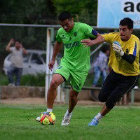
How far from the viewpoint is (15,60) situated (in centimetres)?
2186

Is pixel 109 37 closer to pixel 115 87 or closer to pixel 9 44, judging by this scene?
pixel 115 87

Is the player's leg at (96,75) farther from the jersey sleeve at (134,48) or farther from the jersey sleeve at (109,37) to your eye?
the jersey sleeve at (134,48)

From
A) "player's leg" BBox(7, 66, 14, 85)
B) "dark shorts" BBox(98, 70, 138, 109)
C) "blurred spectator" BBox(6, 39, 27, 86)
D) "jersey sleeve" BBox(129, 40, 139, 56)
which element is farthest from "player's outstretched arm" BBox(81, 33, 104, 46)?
"player's leg" BBox(7, 66, 14, 85)

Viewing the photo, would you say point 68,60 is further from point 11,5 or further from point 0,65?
point 11,5

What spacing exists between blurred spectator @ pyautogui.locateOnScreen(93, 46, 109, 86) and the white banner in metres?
0.90

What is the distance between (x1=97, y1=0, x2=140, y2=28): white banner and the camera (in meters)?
19.7

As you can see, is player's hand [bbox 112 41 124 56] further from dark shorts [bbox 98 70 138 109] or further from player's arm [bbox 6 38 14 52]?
player's arm [bbox 6 38 14 52]

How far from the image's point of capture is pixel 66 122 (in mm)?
12234

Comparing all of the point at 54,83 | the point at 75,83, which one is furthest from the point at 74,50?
the point at 54,83

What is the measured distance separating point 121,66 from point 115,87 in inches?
16.7

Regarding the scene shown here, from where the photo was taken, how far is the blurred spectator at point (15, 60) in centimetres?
2167

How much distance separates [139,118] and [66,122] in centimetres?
295

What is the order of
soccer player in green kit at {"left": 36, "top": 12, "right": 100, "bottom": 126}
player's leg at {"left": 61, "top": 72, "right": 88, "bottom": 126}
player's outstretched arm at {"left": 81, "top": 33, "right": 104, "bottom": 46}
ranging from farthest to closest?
player's leg at {"left": 61, "top": 72, "right": 88, "bottom": 126}, soccer player in green kit at {"left": 36, "top": 12, "right": 100, "bottom": 126}, player's outstretched arm at {"left": 81, "top": 33, "right": 104, "bottom": 46}

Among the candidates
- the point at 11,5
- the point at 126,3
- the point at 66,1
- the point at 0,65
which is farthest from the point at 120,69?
the point at 11,5
